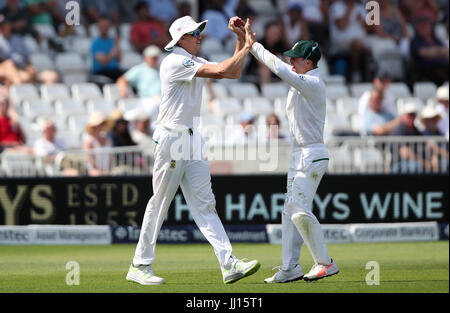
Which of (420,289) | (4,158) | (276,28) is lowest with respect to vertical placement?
(420,289)

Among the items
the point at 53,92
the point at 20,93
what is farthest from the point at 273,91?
the point at 20,93

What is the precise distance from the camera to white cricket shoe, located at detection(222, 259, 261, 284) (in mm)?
8031

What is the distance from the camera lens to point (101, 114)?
1487cm

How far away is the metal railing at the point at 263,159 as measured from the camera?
44.2ft

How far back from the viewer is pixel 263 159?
1359 centimetres

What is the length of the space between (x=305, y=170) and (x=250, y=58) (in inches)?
343

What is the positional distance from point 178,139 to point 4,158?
5.46m

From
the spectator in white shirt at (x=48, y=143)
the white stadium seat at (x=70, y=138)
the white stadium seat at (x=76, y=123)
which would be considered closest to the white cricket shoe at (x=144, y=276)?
the spectator in white shirt at (x=48, y=143)

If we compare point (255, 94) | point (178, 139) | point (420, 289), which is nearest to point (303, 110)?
point (178, 139)

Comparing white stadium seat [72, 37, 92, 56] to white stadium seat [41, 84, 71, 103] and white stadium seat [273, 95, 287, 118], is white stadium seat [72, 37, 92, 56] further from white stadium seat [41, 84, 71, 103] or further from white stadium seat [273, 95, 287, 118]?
white stadium seat [273, 95, 287, 118]

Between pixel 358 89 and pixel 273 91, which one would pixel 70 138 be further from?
pixel 358 89

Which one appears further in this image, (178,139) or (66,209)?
(66,209)

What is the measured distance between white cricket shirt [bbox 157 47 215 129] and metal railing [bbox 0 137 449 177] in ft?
17.0

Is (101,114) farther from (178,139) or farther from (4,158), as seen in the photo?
(178,139)
